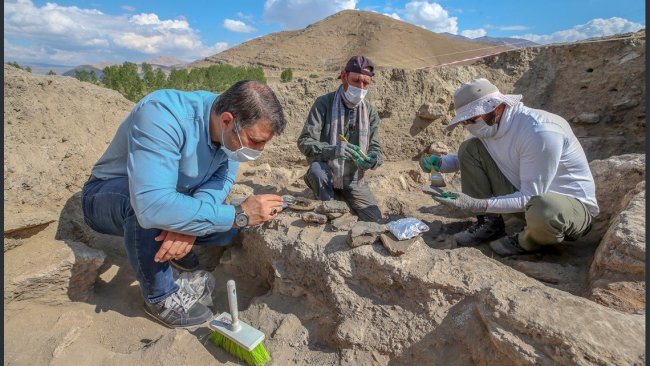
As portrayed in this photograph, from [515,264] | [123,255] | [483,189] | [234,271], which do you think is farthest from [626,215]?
[123,255]

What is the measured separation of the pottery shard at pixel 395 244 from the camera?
193cm

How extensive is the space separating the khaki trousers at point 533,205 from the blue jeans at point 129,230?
225 cm

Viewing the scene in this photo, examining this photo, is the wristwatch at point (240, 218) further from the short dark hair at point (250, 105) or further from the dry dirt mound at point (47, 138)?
the dry dirt mound at point (47, 138)

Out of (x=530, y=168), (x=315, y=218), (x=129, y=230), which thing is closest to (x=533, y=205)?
(x=530, y=168)

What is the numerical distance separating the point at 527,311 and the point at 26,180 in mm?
3329

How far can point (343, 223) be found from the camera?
2277mm

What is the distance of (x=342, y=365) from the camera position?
1841 mm

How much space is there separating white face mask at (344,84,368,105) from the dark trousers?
63 centimetres

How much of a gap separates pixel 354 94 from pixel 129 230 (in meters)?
2.12

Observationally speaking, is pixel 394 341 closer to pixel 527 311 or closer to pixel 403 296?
pixel 403 296

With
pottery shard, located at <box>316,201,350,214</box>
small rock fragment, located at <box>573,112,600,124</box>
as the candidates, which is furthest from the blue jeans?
small rock fragment, located at <box>573,112,600,124</box>

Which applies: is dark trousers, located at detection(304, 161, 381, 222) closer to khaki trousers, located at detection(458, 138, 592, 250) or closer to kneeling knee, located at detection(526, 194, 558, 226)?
khaki trousers, located at detection(458, 138, 592, 250)

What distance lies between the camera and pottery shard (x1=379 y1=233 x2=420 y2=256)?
193 cm

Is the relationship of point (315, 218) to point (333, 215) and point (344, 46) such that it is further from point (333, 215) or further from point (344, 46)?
point (344, 46)
